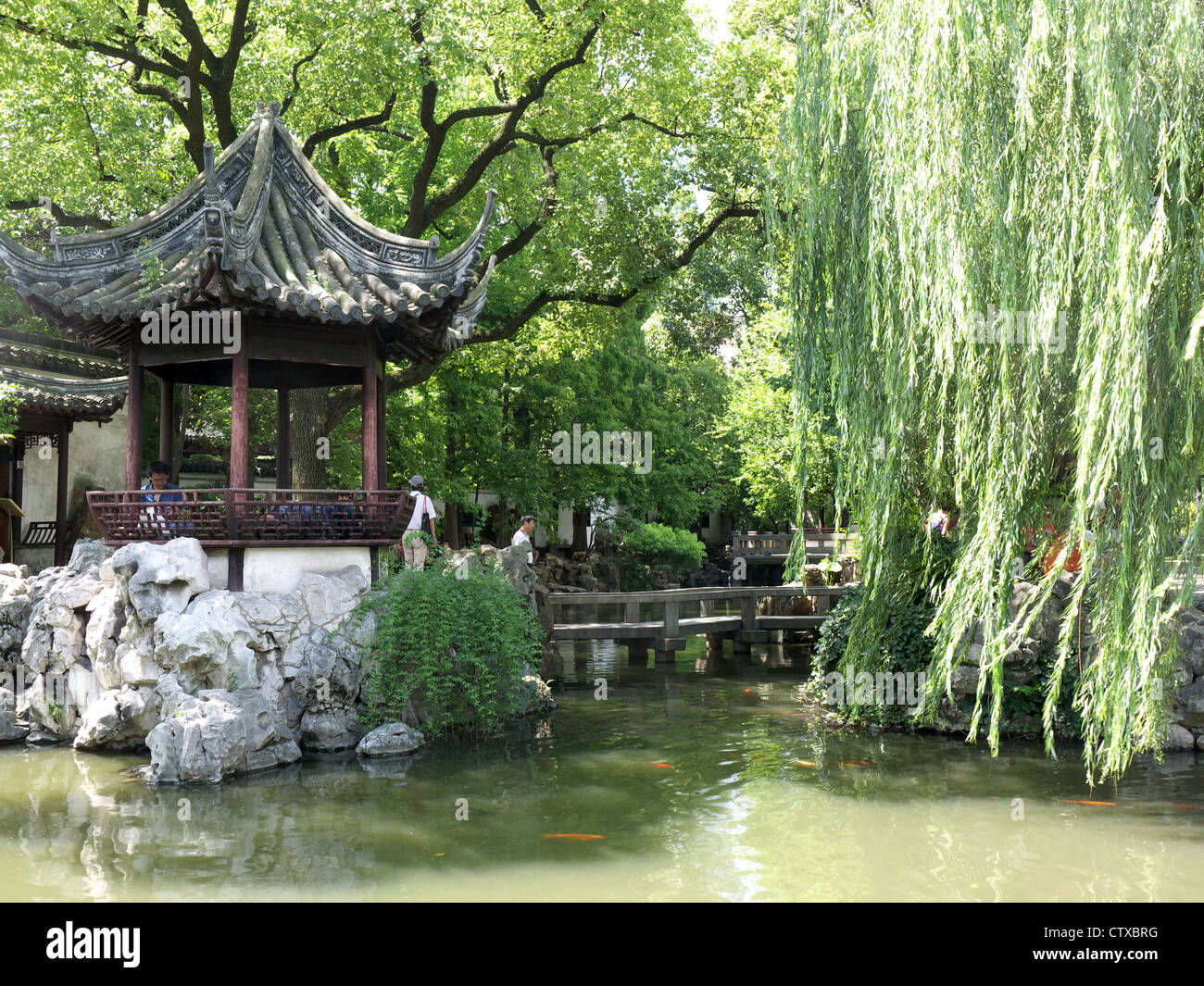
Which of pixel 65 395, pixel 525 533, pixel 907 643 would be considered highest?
pixel 65 395

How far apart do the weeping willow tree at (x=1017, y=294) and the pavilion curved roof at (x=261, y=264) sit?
3.84 m

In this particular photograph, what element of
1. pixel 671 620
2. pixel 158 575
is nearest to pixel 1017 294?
pixel 158 575

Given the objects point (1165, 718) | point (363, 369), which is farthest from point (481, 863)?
point (363, 369)


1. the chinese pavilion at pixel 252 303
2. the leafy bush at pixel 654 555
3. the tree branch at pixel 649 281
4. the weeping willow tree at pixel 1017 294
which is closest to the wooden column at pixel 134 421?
the chinese pavilion at pixel 252 303

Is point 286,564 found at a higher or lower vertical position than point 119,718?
higher

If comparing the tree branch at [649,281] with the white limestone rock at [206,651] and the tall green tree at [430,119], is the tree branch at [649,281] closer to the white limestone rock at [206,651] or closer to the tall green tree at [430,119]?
the tall green tree at [430,119]

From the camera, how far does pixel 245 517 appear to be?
31.3 ft

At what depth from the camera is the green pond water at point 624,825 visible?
5.64m

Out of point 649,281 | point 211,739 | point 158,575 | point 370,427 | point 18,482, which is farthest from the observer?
point 18,482

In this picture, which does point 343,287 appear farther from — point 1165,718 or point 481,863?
point 1165,718

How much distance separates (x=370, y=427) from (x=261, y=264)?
6.42 ft

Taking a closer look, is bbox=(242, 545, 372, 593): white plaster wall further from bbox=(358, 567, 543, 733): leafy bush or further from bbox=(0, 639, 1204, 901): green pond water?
bbox=(0, 639, 1204, 901): green pond water

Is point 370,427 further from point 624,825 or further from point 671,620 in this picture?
point 671,620
